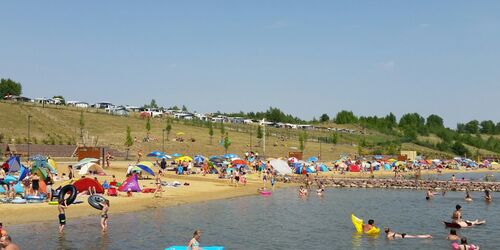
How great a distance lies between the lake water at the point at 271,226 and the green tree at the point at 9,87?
409 ft

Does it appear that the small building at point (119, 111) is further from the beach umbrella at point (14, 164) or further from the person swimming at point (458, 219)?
the person swimming at point (458, 219)

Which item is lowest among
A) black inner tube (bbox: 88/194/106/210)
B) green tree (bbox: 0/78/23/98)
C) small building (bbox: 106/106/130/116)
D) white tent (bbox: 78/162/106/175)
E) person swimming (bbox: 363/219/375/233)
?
person swimming (bbox: 363/219/375/233)

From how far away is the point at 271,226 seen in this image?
30.2 m

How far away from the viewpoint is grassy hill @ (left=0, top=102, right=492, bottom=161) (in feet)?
310

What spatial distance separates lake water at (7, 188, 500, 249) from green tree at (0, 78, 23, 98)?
124643mm

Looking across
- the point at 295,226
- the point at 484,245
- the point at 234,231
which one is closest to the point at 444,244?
the point at 484,245

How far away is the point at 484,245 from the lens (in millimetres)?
26000

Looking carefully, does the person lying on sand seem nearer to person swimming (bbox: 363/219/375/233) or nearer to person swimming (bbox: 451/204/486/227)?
person swimming (bbox: 363/219/375/233)

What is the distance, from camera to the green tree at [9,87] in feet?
490

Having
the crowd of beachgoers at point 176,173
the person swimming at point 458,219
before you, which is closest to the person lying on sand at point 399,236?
the crowd of beachgoers at point 176,173

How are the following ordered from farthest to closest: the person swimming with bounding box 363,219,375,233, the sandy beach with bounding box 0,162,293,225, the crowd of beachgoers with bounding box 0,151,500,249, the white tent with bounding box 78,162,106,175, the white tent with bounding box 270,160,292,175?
the white tent with bounding box 270,160,292,175 < the white tent with bounding box 78,162,106,175 < the crowd of beachgoers with bounding box 0,151,500,249 < the person swimming with bounding box 363,219,375,233 < the sandy beach with bounding box 0,162,293,225

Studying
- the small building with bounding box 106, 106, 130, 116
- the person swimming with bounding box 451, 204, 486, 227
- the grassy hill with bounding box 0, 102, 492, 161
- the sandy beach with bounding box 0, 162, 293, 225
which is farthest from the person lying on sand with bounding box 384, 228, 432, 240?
the small building with bounding box 106, 106, 130, 116

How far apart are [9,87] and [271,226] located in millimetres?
139390

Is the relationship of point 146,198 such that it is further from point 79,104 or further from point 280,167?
point 79,104
